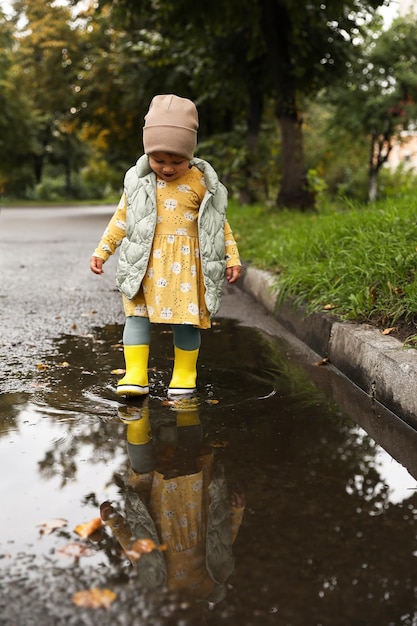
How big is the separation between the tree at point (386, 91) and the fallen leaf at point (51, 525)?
27203 millimetres

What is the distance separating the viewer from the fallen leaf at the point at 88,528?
7.39 ft

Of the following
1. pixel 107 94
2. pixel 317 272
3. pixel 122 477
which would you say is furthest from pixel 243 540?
pixel 107 94

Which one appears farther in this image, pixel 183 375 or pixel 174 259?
pixel 183 375

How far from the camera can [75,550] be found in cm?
215

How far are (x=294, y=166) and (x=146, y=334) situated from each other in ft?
29.5

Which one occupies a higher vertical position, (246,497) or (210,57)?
(210,57)

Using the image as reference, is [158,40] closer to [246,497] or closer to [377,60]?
Result: [246,497]

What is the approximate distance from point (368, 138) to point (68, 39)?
13.5 m

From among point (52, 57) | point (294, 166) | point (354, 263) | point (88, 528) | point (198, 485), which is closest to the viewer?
point (88, 528)

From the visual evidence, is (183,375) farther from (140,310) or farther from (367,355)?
(367,355)

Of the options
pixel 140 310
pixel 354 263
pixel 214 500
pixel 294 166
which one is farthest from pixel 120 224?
pixel 294 166

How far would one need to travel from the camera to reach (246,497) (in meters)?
2.57

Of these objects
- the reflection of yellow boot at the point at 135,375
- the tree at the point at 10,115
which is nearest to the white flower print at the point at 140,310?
the reflection of yellow boot at the point at 135,375

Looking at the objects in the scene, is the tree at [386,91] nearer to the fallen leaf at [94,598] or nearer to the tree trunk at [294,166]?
the tree trunk at [294,166]
